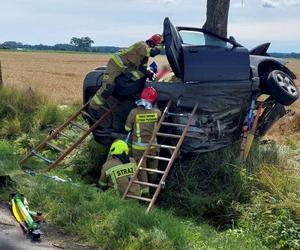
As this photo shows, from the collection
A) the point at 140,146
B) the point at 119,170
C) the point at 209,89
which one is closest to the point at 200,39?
the point at 209,89

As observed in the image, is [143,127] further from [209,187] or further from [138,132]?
[209,187]

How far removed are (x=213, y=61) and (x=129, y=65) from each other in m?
1.35

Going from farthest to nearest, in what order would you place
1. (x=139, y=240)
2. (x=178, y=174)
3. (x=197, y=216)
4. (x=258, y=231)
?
(x=178, y=174) < (x=197, y=216) < (x=258, y=231) < (x=139, y=240)

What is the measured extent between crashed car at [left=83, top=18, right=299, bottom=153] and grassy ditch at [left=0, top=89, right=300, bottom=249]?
1.09 feet

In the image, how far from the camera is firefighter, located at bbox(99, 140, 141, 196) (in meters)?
7.02

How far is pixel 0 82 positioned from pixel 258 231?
774cm

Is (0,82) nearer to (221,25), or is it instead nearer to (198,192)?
(221,25)

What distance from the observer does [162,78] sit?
8336 mm

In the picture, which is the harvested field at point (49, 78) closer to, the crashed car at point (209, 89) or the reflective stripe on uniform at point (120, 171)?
the crashed car at point (209, 89)

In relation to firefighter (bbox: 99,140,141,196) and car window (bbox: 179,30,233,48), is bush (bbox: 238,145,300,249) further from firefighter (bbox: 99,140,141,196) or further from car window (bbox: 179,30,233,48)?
car window (bbox: 179,30,233,48)

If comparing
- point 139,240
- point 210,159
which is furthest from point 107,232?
point 210,159

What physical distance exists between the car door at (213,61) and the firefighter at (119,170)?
147 centimetres

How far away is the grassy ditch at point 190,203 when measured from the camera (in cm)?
502

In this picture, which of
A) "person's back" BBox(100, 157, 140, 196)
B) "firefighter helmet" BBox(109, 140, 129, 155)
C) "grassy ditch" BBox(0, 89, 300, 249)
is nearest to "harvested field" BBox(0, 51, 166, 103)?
"grassy ditch" BBox(0, 89, 300, 249)
